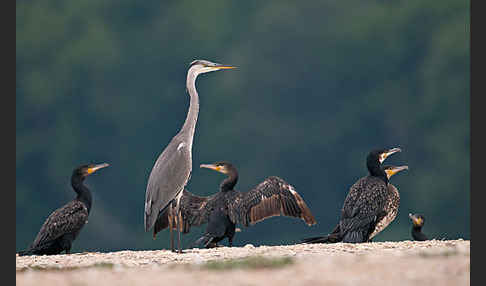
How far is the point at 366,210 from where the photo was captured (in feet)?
34.8

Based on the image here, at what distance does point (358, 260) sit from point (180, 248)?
3.53m

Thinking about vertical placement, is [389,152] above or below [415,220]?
above

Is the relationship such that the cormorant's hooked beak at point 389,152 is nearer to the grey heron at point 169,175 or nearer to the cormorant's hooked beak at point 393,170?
the cormorant's hooked beak at point 393,170

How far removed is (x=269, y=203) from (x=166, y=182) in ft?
8.04

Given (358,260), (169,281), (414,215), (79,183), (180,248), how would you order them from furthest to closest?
1. (414,215)
2. (79,183)
3. (180,248)
4. (358,260)
5. (169,281)

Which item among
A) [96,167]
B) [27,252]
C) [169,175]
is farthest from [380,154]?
[27,252]

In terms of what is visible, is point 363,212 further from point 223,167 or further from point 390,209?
point 223,167

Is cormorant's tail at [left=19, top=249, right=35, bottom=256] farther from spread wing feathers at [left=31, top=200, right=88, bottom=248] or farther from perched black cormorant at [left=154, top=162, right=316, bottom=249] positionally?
perched black cormorant at [left=154, top=162, right=316, bottom=249]

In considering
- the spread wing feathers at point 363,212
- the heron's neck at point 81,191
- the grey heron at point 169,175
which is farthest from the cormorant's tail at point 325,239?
the heron's neck at point 81,191

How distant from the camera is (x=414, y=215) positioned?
1255 centimetres

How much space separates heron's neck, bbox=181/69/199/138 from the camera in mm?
10133

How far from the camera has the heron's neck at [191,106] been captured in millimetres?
10133

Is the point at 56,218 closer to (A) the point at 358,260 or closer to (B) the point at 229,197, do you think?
(B) the point at 229,197

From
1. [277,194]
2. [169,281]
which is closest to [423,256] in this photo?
[169,281]
